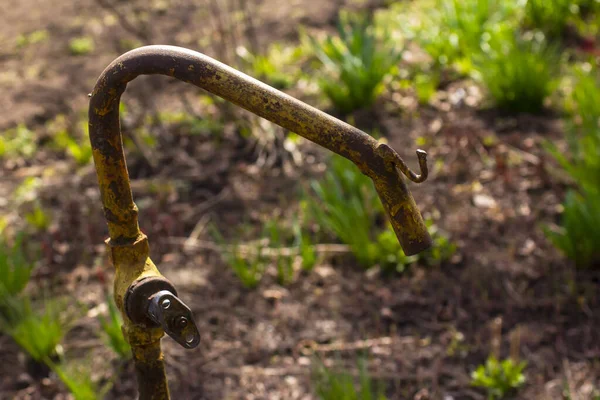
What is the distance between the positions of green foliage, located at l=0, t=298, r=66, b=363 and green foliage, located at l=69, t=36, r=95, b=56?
11.7 feet

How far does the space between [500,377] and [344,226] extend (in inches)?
36.4

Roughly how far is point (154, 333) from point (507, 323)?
181 cm

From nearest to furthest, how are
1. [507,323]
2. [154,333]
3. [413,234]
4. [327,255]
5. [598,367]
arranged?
[413,234], [154,333], [598,367], [507,323], [327,255]

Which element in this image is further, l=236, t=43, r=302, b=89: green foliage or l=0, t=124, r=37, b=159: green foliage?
l=236, t=43, r=302, b=89: green foliage

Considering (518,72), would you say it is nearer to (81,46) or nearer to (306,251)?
(306,251)

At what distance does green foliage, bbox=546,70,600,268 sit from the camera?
2.65m

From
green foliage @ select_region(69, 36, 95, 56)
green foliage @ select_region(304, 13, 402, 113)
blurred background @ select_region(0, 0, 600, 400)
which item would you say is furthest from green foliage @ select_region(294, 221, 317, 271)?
green foliage @ select_region(69, 36, 95, 56)

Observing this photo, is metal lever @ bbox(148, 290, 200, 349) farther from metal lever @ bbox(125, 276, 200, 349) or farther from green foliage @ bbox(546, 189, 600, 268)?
green foliage @ bbox(546, 189, 600, 268)

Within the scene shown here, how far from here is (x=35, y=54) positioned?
240 inches

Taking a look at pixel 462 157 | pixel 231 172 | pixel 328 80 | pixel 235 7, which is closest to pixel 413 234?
pixel 462 157

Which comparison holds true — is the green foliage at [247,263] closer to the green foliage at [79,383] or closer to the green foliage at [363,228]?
the green foliage at [363,228]

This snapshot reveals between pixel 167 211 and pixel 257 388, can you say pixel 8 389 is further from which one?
pixel 167 211

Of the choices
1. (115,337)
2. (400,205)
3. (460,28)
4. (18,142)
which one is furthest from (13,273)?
(460,28)

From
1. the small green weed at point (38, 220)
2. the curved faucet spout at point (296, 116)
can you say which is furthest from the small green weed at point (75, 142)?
the curved faucet spout at point (296, 116)
